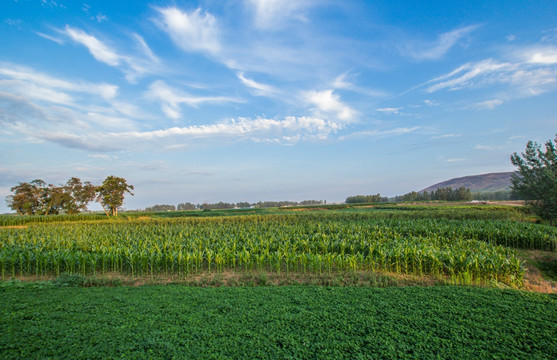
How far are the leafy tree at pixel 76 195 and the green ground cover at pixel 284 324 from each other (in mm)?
67455

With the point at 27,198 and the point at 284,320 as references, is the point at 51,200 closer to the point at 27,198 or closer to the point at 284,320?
the point at 27,198

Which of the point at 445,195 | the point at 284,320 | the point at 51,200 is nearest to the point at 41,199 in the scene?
the point at 51,200

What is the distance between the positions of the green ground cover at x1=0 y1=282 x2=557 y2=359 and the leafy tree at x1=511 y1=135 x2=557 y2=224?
25.3 metres

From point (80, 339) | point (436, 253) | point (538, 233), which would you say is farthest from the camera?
point (538, 233)

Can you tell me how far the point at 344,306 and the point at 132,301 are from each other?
16.0 ft

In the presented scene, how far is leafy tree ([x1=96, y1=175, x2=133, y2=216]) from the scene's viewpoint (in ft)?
187

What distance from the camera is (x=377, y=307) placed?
5430 millimetres

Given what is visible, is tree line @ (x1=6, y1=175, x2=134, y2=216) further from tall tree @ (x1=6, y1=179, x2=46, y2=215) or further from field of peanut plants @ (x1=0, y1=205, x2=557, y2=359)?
field of peanut plants @ (x1=0, y1=205, x2=557, y2=359)

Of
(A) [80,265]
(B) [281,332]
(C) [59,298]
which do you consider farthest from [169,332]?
(A) [80,265]

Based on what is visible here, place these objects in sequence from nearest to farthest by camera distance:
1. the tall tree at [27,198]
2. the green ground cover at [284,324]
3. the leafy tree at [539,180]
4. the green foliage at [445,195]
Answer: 1. the green ground cover at [284,324]
2. the leafy tree at [539,180]
3. the tall tree at [27,198]
4. the green foliage at [445,195]

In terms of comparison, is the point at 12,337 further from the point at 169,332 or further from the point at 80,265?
the point at 80,265

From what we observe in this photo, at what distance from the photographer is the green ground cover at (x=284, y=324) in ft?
12.9

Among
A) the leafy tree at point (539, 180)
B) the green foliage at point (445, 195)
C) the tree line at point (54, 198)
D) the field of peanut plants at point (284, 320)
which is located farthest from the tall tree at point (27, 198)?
the green foliage at point (445, 195)

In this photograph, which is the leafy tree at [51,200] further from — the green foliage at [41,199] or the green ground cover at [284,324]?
the green ground cover at [284,324]
